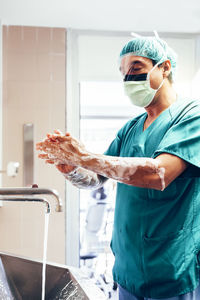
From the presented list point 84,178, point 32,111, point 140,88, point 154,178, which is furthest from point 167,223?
point 32,111

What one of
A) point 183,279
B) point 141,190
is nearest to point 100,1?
point 141,190

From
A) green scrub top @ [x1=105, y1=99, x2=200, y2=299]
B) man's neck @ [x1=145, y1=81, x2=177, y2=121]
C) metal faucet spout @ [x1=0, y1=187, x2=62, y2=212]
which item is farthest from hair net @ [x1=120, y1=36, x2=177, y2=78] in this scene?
metal faucet spout @ [x1=0, y1=187, x2=62, y2=212]

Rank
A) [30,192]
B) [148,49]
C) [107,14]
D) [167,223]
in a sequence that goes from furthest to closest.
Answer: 1. [107,14]
2. [148,49]
3. [167,223]
4. [30,192]

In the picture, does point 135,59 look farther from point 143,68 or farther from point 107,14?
point 107,14

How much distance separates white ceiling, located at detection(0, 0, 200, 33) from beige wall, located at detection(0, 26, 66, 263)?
133 millimetres

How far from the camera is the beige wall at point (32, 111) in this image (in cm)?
242

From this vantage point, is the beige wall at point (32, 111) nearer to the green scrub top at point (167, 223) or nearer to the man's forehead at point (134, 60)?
the man's forehead at point (134, 60)

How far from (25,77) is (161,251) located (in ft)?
5.78

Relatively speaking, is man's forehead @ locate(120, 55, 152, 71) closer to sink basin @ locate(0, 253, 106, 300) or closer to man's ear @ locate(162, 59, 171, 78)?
man's ear @ locate(162, 59, 171, 78)

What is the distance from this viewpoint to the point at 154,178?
3.48 ft

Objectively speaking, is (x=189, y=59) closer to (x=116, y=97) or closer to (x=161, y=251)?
(x=116, y=97)

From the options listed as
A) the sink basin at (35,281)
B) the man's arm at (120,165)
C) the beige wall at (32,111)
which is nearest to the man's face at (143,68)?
the man's arm at (120,165)

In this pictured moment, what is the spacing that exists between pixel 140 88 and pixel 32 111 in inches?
51.3

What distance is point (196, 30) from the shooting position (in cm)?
256
